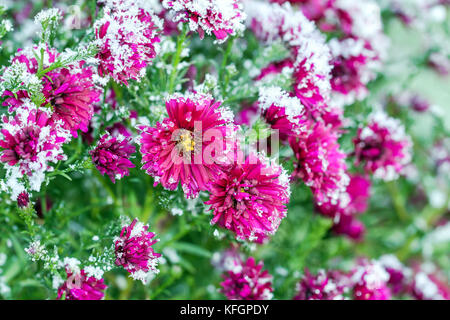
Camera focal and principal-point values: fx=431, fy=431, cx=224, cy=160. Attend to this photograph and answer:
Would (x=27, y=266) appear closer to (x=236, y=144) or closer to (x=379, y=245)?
(x=236, y=144)

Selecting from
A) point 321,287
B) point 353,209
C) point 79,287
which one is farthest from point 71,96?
point 353,209

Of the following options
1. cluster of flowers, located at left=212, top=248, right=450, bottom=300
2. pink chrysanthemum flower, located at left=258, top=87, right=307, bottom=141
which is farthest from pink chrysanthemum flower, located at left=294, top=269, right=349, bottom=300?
pink chrysanthemum flower, located at left=258, top=87, right=307, bottom=141

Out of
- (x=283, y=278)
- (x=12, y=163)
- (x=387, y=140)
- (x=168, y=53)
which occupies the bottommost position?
(x=283, y=278)

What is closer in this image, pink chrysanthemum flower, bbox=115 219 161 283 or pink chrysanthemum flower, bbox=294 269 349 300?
pink chrysanthemum flower, bbox=115 219 161 283

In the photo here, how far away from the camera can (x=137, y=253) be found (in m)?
0.58

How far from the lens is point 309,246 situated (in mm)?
949

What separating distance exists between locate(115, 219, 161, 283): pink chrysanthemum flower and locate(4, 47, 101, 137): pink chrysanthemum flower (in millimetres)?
157

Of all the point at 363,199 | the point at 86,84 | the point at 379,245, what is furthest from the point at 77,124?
the point at 379,245

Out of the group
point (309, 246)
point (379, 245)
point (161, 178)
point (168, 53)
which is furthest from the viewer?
point (379, 245)

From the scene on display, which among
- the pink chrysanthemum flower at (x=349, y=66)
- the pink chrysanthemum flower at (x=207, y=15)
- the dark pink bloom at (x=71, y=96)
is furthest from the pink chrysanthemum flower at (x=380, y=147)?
the dark pink bloom at (x=71, y=96)

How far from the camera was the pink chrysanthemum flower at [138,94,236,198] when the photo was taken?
54cm

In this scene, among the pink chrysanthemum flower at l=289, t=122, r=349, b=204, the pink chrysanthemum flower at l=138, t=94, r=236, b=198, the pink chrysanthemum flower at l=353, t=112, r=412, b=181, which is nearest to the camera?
the pink chrysanthemum flower at l=138, t=94, r=236, b=198

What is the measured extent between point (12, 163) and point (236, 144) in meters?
0.29

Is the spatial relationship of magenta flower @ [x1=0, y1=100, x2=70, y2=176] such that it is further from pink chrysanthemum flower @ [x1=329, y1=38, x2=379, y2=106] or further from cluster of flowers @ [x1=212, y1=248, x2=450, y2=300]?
pink chrysanthemum flower @ [x1=329, y1=38, x2=379, y2=106]
